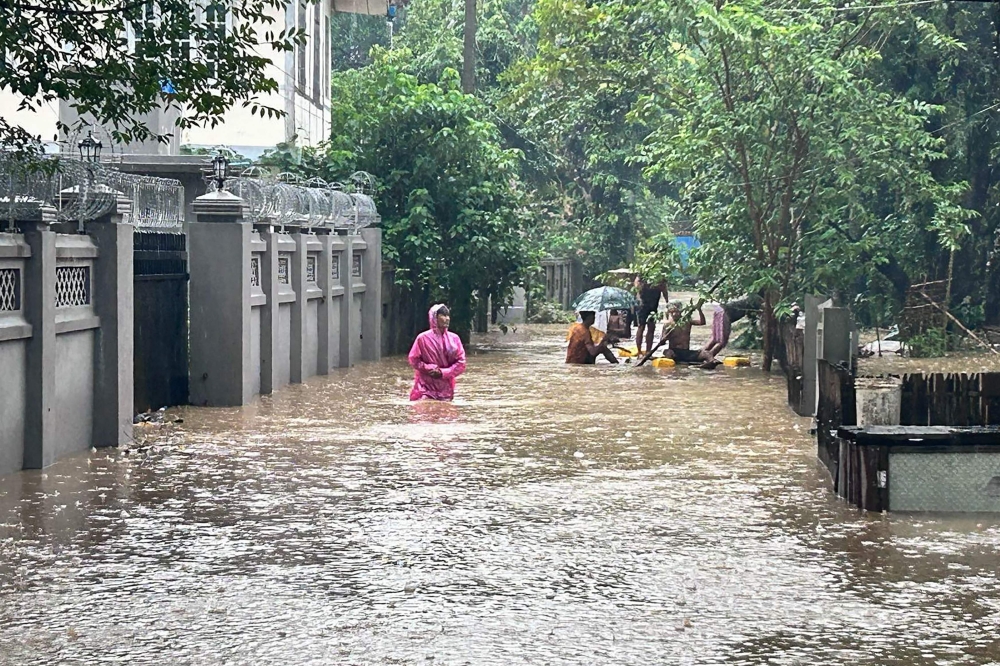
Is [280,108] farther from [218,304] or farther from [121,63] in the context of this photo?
[121,63]

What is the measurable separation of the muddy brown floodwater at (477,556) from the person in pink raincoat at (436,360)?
2665mm

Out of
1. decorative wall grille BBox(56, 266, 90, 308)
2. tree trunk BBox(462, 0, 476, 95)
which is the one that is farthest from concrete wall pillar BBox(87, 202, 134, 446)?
tree trunk BBox(462, 0, 476, 95)

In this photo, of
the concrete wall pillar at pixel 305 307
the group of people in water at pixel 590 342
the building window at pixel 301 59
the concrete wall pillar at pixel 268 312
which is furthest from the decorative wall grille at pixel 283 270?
the building window at pixel 301 59

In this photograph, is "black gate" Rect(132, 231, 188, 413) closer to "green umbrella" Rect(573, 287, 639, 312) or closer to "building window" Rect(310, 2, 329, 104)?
"green umbrella" Rect(573, 287, 639, 312)

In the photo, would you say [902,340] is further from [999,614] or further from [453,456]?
[999,614]

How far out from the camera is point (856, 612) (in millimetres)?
7402

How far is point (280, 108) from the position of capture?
2753 centimetres

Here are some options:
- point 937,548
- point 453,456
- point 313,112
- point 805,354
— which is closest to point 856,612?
point 937,548

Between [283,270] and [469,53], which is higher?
[469,53]

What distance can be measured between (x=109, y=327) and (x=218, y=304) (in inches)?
148

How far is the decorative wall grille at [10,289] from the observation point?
1180 cm

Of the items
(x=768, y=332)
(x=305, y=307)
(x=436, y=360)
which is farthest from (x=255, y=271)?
(x=768, y=332)

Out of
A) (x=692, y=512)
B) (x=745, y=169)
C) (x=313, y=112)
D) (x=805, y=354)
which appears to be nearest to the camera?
(x=692, y=512)

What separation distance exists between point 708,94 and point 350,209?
586 cm
